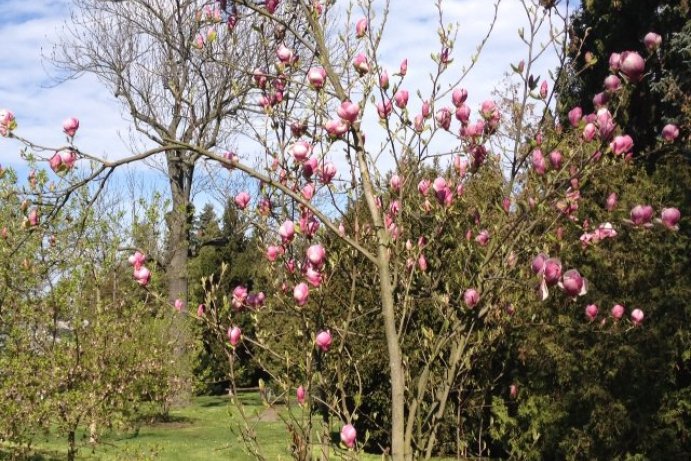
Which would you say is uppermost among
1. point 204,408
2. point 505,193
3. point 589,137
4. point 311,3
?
point 311,3

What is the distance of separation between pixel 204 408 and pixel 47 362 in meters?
11.7

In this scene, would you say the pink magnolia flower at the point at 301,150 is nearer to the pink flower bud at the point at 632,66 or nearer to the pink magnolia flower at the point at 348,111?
the pink magnolia flower at the point at 348,111

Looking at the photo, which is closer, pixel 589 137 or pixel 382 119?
pixel 589 137

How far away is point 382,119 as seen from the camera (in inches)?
89.2

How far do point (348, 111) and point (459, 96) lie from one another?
1.87 ft

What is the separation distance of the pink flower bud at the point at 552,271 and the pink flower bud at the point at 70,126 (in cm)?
139

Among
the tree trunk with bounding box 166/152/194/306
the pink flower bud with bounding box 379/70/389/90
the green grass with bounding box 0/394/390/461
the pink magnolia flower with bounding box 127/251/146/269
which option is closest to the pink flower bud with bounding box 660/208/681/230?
the pink flower bud with bounding box 379/70/389/90

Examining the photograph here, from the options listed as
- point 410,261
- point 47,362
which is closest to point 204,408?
point 47,362

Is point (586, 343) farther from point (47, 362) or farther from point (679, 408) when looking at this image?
point (47, 362)

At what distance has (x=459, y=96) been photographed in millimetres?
2428

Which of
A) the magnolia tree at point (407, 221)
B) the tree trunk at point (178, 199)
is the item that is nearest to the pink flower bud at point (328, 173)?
the magnolia tree at point (407, 221)

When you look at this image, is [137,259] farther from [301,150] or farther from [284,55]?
[284,55]

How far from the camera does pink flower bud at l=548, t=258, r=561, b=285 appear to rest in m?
1.80

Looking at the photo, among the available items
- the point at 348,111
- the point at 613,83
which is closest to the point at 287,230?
the point at 348,111
